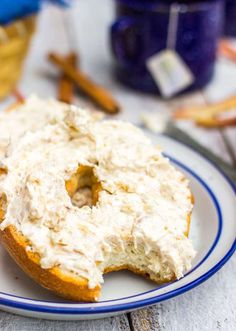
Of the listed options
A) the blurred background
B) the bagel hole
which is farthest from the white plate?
the blurred background

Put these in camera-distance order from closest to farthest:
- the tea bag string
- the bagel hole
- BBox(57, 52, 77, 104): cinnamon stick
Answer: the bagel hole
the tea bag string
BBox(57, 52, 77, 104): cinnamon stick

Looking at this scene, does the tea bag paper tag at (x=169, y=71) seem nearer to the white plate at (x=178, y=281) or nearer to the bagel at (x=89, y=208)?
the white plate at (x=178, y=281)

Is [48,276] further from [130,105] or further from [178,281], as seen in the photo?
[130,105]

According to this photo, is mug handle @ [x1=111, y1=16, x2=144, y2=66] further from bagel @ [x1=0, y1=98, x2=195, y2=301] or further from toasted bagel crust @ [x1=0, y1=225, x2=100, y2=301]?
toasted bagel crust @ [x1=0, y1=225, x2=100, y2=301]

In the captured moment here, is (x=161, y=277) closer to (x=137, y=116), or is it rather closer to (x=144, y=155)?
(x=144, y=155)

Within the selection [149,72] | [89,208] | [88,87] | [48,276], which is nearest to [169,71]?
[149,72]

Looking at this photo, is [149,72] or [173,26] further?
[149,72]

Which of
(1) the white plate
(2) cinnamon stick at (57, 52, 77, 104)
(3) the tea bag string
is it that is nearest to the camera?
(1) the white plate
